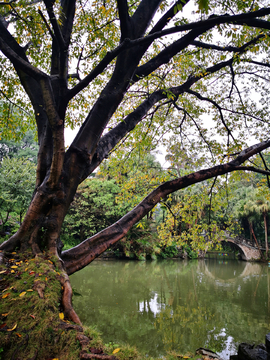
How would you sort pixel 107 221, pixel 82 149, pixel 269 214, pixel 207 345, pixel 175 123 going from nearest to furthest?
pixel 82 149 → pixel 207 345 → pixel 175 123 → pixel 107 221 → pixel 269 214

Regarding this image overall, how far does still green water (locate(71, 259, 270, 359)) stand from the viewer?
16.9 ft

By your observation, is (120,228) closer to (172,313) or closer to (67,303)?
(67,303)

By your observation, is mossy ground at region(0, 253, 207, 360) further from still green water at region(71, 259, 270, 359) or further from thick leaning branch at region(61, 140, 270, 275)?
still green water at region(71, 259, 270, 359)

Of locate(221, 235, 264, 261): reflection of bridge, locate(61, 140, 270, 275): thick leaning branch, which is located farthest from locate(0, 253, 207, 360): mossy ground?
locate(221, 235, 264, 261): reflection of bridge

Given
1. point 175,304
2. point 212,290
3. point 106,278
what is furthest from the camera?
point 106,278

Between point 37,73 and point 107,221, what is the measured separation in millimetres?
17961

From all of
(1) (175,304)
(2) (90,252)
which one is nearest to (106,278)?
(1) (175,304)

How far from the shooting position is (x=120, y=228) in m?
3.31

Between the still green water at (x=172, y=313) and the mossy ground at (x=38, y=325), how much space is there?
3732 millimetres

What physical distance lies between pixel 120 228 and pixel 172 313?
17.1 ft

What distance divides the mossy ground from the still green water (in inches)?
147

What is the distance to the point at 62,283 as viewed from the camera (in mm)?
2248

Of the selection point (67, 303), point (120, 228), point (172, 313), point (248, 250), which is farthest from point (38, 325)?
point (248, 250)

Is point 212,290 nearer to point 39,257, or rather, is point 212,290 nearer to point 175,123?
point 175,123
